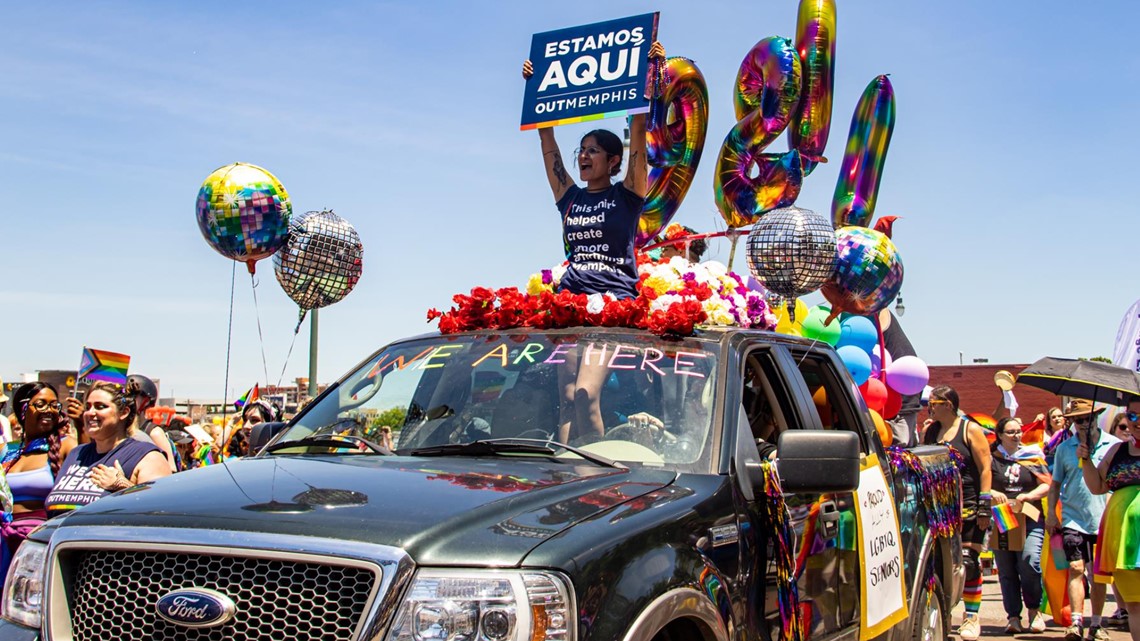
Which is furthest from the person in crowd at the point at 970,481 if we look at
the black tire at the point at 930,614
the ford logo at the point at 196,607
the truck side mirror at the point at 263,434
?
the ford logo at the point at 196,607

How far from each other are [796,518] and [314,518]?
204cm

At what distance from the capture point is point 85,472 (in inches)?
235

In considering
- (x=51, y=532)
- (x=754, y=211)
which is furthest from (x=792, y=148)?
(x=51, y=532)

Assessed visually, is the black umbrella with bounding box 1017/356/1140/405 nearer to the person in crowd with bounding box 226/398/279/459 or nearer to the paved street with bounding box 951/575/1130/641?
the paved street with bounding box 951/575/1130/641

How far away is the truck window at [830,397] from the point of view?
18.5ft

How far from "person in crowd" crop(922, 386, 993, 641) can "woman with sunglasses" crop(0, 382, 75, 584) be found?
6.35 metres

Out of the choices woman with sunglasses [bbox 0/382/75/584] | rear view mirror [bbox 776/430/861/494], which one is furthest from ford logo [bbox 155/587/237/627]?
woman with sunglasses [bbox 0/382/75/584]

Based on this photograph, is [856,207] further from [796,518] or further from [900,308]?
[900,308]

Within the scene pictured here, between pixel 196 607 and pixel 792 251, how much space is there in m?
5.26

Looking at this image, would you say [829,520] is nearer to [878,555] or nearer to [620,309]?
[878,555]

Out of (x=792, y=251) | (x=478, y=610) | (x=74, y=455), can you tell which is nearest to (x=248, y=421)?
(x=74, y=455)

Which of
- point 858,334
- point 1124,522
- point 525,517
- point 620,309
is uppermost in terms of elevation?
point 858,334

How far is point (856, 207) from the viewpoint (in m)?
13.6

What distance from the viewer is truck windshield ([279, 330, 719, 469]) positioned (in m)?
4.20
